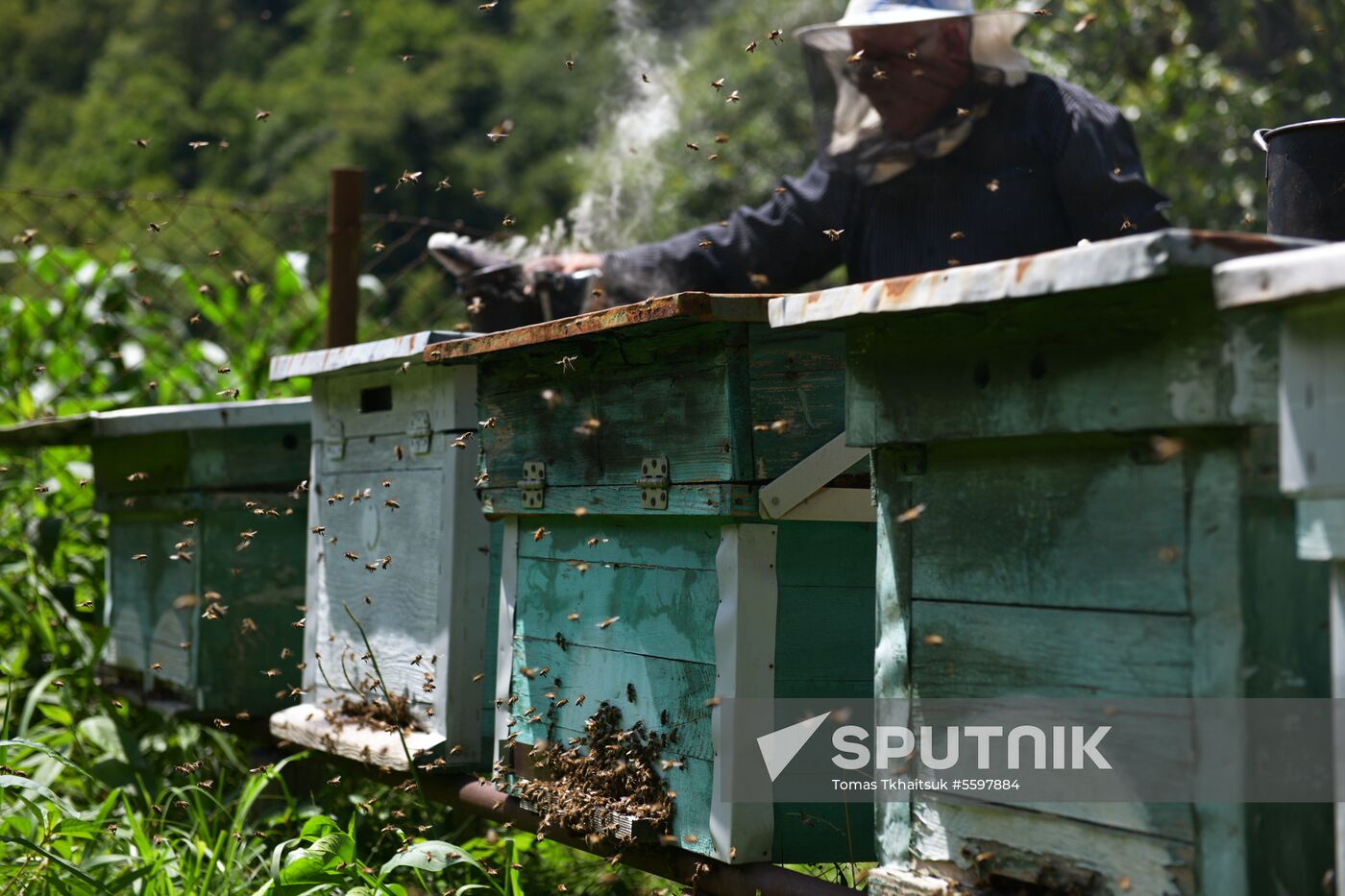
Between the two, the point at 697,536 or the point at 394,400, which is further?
the point at 394,400

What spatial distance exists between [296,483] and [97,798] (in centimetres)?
103

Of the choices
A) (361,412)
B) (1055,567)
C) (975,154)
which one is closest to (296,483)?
(361,412)

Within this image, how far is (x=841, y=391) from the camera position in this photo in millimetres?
2340

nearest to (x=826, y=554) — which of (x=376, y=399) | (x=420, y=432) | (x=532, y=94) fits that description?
→ (x=420, y=432)

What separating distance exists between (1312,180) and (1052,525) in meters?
0.92

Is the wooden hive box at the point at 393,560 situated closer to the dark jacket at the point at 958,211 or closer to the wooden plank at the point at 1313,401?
the dark jacket at the point at 958,211

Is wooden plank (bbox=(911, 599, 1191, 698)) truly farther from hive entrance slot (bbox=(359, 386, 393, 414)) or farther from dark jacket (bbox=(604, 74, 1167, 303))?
hive entrance slot (bbox=(359, 386, 393, 414))

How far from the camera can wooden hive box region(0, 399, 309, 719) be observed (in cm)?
374

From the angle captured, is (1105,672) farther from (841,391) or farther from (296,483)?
(296,483)

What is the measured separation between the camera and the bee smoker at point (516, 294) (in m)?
3.41

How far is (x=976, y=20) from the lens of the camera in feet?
10.0

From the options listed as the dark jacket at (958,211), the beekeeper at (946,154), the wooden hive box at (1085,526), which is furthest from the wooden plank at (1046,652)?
the beekeeper at (946,154)

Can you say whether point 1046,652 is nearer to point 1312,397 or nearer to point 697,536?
point 1312,397

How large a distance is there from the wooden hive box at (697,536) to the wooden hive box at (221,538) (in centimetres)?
139
